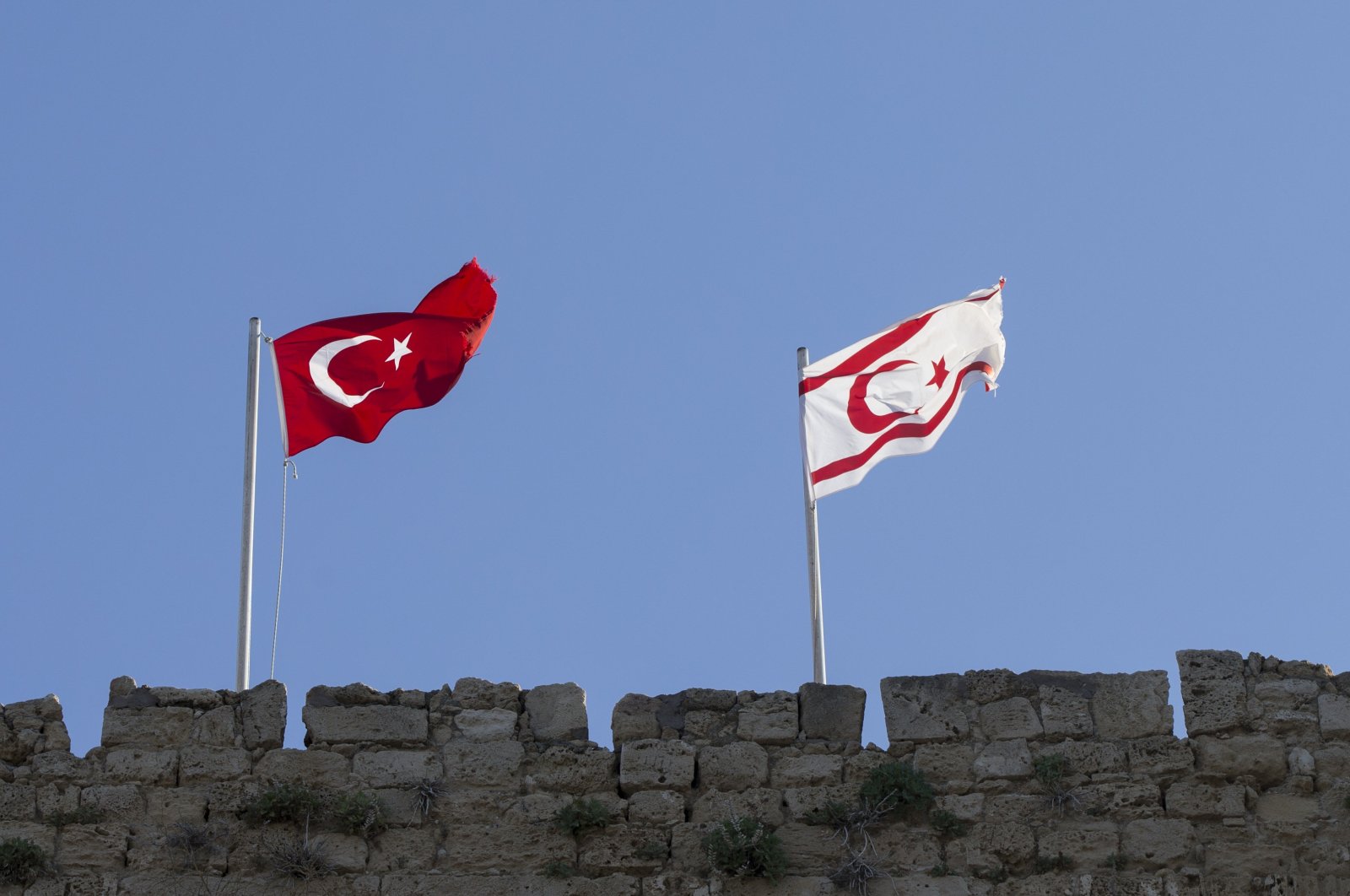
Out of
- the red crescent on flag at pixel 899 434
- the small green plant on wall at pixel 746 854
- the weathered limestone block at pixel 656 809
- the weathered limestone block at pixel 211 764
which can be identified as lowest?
the small green plant on wall at pixel 746 854

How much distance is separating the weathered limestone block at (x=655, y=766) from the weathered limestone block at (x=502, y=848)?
1.46ft

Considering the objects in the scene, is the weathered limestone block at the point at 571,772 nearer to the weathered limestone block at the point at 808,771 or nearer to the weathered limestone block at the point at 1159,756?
the weathered limestone block at the point at 808,771

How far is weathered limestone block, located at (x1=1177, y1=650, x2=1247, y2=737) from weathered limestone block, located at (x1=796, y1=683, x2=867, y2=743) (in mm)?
1651

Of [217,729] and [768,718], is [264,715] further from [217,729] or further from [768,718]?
[768,718]

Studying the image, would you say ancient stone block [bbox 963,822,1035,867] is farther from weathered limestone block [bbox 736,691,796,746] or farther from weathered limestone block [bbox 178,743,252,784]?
weathered limestone block [bbox 178,743,252,784]

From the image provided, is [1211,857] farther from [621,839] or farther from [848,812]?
[621,839]

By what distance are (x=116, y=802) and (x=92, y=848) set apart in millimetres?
259

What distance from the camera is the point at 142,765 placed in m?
10.3

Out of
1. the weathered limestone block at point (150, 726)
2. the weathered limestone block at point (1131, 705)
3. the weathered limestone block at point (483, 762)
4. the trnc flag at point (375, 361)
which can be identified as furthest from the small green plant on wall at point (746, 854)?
the trnc flag at point (375, 361)

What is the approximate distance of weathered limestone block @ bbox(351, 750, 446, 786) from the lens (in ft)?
33.5

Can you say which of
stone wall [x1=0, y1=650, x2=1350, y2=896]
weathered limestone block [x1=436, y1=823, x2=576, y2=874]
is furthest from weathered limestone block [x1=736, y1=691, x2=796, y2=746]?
weathered limestone block [x1=436, y1=823, x2=576, y2=874]

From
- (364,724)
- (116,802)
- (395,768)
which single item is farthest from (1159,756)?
(116,802)

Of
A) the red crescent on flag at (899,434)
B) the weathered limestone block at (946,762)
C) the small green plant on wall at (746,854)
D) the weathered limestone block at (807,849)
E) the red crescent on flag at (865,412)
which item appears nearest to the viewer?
the small green plant on wall at (746,854)

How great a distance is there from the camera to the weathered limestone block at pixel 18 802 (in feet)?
33.4
